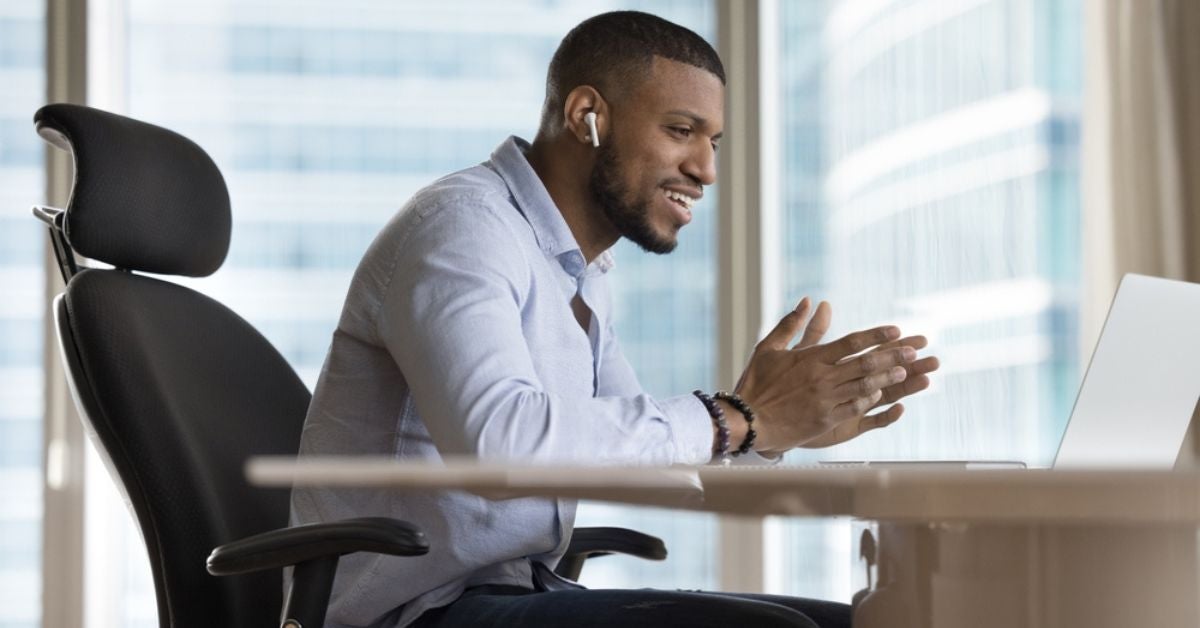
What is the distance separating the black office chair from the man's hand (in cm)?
36

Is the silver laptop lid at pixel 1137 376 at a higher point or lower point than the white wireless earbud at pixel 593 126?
lower

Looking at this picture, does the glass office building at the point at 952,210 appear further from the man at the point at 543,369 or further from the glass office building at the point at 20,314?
the glass office building at the point at 20,314

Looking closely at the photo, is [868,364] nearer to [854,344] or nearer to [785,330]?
[854,344]

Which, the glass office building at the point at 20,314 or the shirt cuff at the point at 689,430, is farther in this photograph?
the glass office building at the point at 20,314

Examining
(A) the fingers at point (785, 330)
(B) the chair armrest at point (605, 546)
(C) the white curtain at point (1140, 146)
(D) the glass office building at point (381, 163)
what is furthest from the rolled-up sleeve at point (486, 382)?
(D) the glass office building at point (381, 163)

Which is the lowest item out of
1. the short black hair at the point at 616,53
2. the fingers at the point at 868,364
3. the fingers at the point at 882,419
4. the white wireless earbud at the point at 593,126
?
the fingers at the point at 882,419

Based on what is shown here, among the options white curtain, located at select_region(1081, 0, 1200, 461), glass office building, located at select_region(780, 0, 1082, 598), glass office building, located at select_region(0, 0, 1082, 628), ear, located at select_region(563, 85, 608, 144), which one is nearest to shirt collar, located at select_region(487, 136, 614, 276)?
ear, located at select_region(563, 85, 608, 144)

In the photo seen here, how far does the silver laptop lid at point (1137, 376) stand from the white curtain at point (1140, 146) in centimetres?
131

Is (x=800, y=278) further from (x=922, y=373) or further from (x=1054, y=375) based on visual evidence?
(x=922, y=373)

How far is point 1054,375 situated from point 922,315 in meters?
0.38

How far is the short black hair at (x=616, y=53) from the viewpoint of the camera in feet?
5.70

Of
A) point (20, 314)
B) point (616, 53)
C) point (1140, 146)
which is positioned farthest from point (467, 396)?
point (20, 314)

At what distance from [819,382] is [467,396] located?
34 centimetres

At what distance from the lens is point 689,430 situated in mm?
1294
